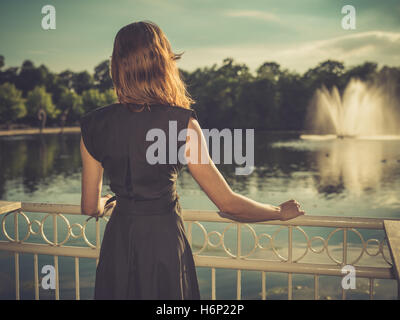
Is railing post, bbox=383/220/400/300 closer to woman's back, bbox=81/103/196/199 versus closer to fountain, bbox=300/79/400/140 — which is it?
woman's back, bbox=81/103/196/199

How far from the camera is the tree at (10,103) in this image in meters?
75.8

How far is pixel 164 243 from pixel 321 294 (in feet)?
50.9

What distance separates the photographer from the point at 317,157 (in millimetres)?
50281

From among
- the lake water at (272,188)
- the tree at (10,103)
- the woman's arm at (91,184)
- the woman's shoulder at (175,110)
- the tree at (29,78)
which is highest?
the tree at (29,78)

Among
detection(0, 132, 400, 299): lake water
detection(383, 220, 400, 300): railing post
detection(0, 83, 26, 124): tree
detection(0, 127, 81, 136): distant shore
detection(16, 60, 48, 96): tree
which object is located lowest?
detection(0, 132, 400, 299): lake water

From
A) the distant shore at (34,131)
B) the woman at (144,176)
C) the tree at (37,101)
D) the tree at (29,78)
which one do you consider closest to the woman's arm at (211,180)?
the woman at (144,176)

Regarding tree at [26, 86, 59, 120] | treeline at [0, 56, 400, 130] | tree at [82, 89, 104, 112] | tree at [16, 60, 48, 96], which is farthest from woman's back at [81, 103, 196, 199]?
tree at [16, 60, 48, 96]

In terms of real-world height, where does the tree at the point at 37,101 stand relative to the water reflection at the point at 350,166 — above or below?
above

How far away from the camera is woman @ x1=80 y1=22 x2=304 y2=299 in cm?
164

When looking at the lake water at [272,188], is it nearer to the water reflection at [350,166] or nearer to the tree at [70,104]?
the water reflection at [350,166]

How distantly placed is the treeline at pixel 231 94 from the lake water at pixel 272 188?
18.5 meters

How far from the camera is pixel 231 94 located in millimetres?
85000
